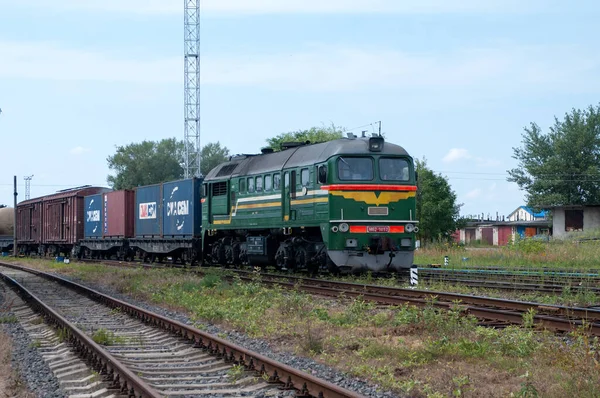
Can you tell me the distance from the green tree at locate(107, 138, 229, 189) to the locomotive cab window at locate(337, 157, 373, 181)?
7489 cm

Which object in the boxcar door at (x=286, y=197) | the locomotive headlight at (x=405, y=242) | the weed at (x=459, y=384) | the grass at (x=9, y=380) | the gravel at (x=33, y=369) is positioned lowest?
the gravel at (x=33, y=369)

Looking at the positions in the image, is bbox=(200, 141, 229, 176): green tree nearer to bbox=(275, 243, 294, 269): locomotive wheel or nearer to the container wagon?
the container wagon

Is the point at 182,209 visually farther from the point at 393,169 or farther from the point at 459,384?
the point at 459,384

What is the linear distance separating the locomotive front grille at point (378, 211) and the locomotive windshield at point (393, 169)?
780 millimetres

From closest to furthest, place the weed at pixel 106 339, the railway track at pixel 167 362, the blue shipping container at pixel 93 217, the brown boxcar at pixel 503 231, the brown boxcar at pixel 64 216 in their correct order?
the railway track at pixel 167 362 < the weed at pixel 106 339 < the blue shipping container at pixel 93 217 < the brown boxcar at pixel 64 216 < the brown boxcar at pixel 503 231

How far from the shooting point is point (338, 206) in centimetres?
1850

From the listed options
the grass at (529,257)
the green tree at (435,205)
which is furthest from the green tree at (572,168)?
the grass at (529,257)

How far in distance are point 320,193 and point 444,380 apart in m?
11.4

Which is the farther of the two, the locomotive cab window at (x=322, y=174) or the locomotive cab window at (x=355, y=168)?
the locomotive cab window at (x=355, y=168)

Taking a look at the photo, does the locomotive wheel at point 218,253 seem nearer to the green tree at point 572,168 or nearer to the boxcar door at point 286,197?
the boxcar door at point 286,197

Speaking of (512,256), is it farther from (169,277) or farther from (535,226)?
(535,226)

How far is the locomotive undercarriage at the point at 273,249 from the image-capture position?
1997 centimetres

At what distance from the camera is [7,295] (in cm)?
2025

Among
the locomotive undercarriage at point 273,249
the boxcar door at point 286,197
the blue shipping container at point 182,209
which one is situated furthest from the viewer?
the blue shipping container at point 182,209
